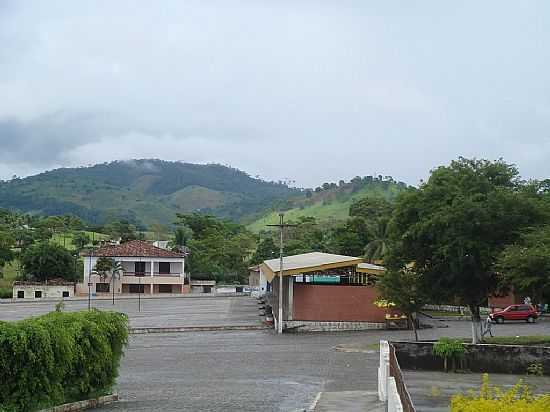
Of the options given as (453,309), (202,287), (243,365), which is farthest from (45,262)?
(243,365)

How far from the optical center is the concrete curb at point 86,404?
1608 centimetres

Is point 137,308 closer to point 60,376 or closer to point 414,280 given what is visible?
point 414,280

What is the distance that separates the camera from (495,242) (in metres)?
32.0

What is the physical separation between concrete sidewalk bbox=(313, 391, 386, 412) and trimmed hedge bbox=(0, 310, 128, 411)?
5.20 metres

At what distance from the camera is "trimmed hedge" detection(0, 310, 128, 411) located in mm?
14383

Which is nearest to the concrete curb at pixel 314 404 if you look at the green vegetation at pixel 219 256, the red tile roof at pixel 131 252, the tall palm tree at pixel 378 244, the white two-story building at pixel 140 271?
the tall palm tree at pixel 378 244

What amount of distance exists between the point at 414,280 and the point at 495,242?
14.9ft

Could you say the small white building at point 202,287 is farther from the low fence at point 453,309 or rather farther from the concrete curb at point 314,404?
the concrete curb at point 314,404

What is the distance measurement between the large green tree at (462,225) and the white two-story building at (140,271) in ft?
192

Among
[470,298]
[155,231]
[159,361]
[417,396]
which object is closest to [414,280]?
[470,298]

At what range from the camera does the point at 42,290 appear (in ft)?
260

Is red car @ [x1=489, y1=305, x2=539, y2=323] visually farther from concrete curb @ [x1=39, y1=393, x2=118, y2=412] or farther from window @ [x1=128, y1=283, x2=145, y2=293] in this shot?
window @ [x1=128, y1=283, x2=145, y2=293]

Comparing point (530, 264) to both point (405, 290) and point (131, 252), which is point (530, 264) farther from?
point (131, 252)

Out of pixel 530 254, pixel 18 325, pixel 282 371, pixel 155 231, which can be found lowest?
pixel 282 371
